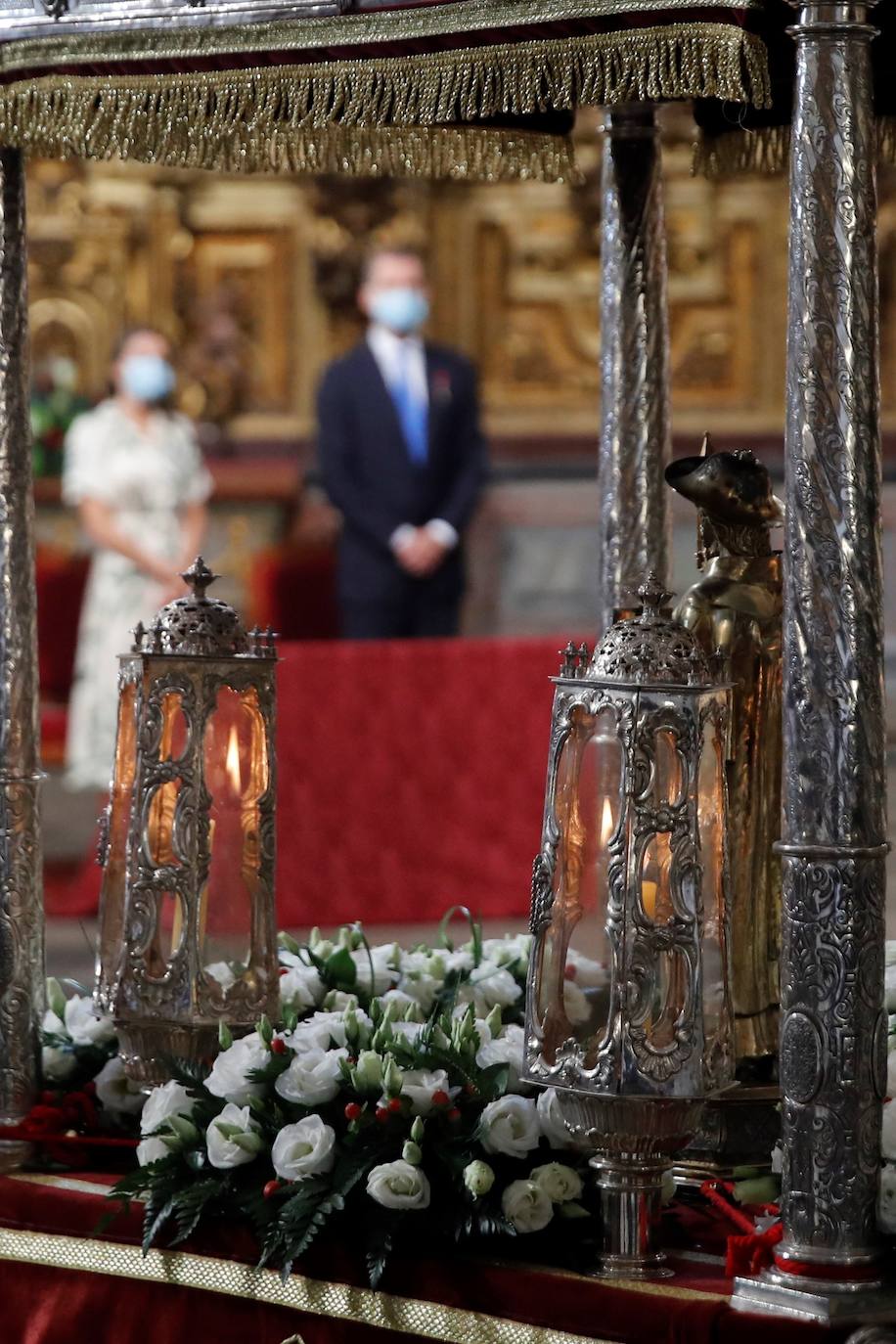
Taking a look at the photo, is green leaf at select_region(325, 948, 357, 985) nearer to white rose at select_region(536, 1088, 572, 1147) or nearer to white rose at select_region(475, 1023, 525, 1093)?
white rose at select_region(475, 1023, 525, 1093)

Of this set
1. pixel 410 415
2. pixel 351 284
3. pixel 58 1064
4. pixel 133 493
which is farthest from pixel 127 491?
pixel 58 1064

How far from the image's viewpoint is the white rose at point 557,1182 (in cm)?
302

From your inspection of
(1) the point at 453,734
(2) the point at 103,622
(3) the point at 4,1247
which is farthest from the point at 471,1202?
(2) the point at 103,622

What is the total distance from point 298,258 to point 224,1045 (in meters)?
7.83

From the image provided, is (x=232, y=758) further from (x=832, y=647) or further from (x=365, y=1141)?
(x=832, y=647)

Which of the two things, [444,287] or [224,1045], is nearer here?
[224,1045]

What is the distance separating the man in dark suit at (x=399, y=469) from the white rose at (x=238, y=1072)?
256 inches

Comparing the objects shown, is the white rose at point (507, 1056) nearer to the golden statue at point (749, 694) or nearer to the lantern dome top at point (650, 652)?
the golden statue at point (749, 694)

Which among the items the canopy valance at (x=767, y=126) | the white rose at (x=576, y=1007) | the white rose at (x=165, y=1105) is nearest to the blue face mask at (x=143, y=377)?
the canopy valance at (x=767, y=126)

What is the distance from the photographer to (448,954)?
3.97 metres

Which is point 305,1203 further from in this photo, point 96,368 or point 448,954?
point 96,368

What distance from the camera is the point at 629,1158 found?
9.74ft

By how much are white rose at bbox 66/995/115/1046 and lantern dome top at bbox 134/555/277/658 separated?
0.57 meters

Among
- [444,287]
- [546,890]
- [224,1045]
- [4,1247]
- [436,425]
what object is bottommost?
[4,1247]
